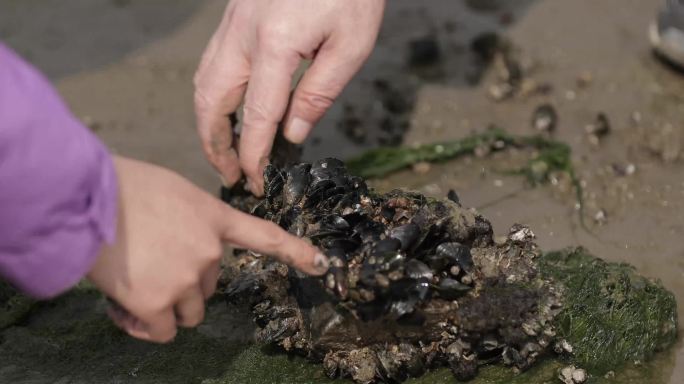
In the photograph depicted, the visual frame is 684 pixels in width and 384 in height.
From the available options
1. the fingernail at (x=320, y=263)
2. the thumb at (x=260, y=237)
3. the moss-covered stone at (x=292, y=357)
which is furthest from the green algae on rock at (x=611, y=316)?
the thumb at (x=260, y=237)

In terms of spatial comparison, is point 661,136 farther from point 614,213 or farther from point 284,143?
point 284,143

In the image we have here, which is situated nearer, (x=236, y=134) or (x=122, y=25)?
(x=236, y=134)

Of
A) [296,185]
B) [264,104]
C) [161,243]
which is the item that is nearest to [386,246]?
[296,185]

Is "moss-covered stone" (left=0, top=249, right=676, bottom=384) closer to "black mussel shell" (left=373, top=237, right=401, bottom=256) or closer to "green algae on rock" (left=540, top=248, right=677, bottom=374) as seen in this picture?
"green algae on rock" (left=540, top=248, right=677, bottom=374)

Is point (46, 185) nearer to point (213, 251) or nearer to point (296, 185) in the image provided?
point (213, 251)

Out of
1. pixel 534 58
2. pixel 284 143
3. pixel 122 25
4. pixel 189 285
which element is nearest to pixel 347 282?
pixel 189 285
